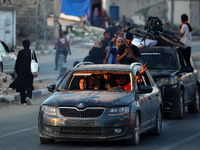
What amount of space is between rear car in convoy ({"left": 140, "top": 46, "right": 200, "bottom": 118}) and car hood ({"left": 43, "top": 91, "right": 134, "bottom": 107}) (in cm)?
348

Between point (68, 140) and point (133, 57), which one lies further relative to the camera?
point (133, 57)

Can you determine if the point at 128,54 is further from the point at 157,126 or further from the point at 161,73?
the point at 157,126

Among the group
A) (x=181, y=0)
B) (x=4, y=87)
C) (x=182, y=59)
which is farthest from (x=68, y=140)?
(x=181, y=0)

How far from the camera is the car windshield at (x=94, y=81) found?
10.4m

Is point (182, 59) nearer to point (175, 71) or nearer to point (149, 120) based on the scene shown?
point (175, 71)

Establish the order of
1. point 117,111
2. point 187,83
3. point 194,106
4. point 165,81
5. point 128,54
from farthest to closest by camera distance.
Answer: point 194,106, point 187,83, point 128,54, point 165,81, point 117,111

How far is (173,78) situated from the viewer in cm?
1340

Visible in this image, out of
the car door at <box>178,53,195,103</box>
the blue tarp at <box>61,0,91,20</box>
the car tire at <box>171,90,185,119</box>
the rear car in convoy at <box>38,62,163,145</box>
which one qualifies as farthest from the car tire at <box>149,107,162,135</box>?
the blue tarp at <box>61,0,91,20</box>

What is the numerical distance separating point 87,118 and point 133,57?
450 centimetres

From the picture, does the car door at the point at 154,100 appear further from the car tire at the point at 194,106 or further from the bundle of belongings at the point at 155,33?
the bundle of belongings at the point at 155,33

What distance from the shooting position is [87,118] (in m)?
9.27

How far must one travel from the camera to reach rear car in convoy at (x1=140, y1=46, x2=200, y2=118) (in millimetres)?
13312

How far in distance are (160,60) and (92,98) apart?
500 cm

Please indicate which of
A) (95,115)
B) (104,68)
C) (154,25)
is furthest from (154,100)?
(154,25)
